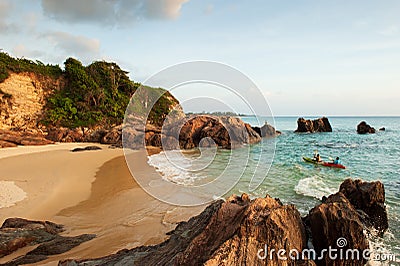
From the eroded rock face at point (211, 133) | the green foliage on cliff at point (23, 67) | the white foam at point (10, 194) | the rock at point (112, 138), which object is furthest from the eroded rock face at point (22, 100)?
the white foam at point (10, 194)

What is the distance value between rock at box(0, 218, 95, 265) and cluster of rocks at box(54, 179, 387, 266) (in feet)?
5.54

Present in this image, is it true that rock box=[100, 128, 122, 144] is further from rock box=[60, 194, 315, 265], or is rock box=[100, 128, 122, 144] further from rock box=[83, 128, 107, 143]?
rock box=[60, 194, 315, 265]

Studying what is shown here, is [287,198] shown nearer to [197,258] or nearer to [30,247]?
[197,258]

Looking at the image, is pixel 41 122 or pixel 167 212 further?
pixel 41 122

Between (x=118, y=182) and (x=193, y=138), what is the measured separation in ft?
54.9

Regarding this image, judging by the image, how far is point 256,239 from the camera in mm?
2664

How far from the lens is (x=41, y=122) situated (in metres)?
26.3

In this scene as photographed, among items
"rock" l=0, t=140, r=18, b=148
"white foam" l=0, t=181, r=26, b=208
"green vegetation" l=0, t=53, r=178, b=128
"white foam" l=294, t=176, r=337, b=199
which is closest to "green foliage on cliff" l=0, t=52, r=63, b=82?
"green vegetation" l=0, t=53, r=178, b=128

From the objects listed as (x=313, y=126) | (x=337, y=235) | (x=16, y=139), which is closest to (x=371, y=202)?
(x=337, y=235)

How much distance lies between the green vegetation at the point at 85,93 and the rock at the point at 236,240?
22.0 metres

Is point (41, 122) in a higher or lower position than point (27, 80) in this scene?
lower

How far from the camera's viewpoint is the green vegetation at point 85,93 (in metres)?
27.4

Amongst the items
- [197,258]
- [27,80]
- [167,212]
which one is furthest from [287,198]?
[27,80]

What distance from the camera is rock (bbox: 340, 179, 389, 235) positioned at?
630 centimetres
